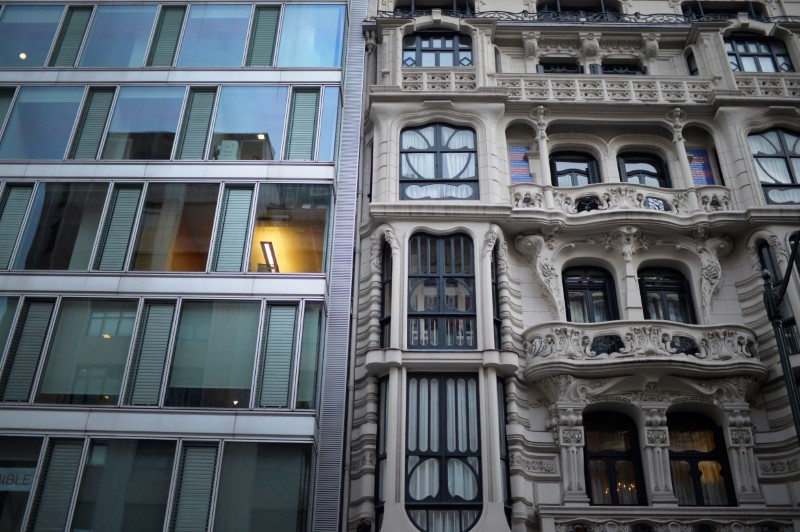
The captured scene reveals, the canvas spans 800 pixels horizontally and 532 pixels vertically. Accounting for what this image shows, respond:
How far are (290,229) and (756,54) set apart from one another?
17554 millimetres

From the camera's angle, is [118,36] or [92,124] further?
[118,36]

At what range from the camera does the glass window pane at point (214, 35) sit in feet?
69.7

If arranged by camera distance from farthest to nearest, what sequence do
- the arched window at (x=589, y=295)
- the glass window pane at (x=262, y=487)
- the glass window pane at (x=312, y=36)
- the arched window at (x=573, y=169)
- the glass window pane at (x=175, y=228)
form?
the arched window at (x=573, y=169) → the glass window pane at (x=312, y=36) → the arched window at (x=589, y=295) → the glass window pane at (x=175, y=228) → the glass window pane at (x=262, y=487)

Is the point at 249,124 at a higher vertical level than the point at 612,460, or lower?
higher

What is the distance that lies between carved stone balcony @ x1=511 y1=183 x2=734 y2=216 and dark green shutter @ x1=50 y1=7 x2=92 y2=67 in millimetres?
13761

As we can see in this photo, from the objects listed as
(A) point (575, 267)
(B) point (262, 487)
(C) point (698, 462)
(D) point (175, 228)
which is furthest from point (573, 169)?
(B) point (262, 487)

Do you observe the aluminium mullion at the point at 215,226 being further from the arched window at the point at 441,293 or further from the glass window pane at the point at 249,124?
the arched window at the point at 441,293

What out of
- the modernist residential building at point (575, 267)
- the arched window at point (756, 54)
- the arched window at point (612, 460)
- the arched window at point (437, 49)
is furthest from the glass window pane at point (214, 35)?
the arched window at point (756, 54)

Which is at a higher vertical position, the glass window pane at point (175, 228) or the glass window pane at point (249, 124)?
the glass window pane at point (249, 124)

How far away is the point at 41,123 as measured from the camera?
20.2 meters

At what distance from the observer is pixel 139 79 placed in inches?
822

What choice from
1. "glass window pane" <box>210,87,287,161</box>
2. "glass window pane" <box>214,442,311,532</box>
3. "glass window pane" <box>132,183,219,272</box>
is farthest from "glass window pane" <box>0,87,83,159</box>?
"glass window pane" <box>214,442,311,532</box>

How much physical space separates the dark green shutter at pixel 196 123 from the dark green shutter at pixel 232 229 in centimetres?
170

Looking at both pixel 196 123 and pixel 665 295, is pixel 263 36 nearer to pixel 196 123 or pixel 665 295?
pixel 196 123
